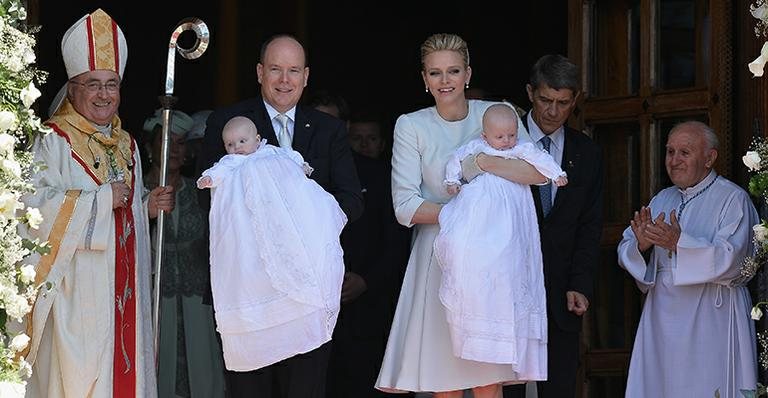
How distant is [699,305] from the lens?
7.56 meters

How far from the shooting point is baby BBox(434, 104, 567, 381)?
6855 mm

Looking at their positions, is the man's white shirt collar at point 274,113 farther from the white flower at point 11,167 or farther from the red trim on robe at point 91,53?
the white flower at point 11,167

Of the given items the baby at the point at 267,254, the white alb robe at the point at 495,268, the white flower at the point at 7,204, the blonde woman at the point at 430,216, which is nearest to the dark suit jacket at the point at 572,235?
the white alb robe at the point at 495,268

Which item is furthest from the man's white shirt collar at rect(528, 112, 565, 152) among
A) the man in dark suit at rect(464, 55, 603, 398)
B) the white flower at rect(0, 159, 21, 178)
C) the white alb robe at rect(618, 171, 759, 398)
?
the white flower at rect(0, 159, 21, 178)

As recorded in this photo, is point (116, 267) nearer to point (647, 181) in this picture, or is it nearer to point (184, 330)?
point (184, 330)

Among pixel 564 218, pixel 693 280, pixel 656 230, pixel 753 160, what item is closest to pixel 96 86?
pixel 564 218

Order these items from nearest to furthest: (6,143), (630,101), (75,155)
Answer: (6,143) < (75,155) < (630,101)

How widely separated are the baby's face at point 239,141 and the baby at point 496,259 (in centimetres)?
80

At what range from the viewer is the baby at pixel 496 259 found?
22.5 ft

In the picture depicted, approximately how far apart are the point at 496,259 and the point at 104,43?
6.58 ft

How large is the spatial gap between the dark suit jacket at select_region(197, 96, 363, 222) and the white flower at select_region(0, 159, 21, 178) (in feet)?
4.53

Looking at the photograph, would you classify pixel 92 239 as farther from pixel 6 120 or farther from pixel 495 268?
pixel 495 268

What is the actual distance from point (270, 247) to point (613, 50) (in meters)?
2.29

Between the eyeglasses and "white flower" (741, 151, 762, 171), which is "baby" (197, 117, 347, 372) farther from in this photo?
"white flower" (741, 151, 762, 171)
